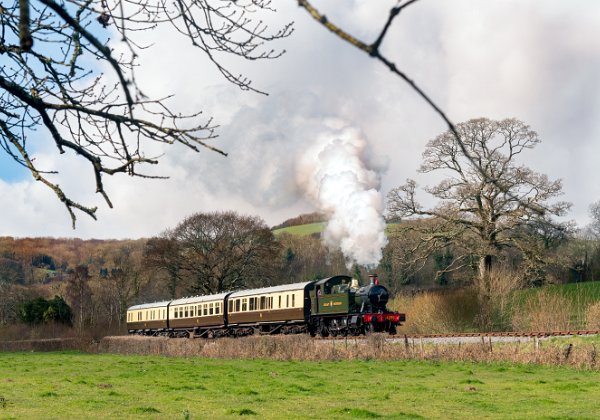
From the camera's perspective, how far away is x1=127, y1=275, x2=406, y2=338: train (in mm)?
30453

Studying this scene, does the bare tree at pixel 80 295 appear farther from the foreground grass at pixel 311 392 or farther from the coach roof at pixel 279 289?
the foreground grass at pixel 311 392

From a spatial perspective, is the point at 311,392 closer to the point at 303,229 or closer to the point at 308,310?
the point at 308,310

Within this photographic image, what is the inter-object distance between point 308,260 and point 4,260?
116 feet

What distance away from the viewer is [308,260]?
2847 inches

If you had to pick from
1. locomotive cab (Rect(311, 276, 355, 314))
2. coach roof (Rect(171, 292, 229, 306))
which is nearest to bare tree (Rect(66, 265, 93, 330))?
coach roof (Rect(171, 292, 229, 306))

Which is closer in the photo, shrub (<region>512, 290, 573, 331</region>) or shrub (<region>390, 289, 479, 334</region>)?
shrub (<region>512, 290, 573, 331</region>)

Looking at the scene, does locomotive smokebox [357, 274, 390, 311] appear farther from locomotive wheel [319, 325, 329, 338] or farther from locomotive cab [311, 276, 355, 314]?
locomotive wheel [319, 325, 329, 338]

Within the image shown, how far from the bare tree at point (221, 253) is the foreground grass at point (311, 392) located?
33145 mm

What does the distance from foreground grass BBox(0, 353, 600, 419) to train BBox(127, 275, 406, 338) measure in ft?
24.8

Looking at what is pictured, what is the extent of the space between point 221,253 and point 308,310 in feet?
86.7

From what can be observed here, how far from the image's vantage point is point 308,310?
31.5 m

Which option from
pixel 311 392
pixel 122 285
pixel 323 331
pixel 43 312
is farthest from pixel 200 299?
pixel 122 285

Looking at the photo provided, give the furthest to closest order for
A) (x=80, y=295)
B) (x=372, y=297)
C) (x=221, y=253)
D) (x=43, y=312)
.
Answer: (x=80, y=295) < (x=221, y=253) < (x=43, y=312) < (x=372, y=297)

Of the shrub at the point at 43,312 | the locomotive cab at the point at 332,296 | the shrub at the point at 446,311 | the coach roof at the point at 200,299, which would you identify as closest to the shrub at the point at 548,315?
the shrub at the point at 446,311
